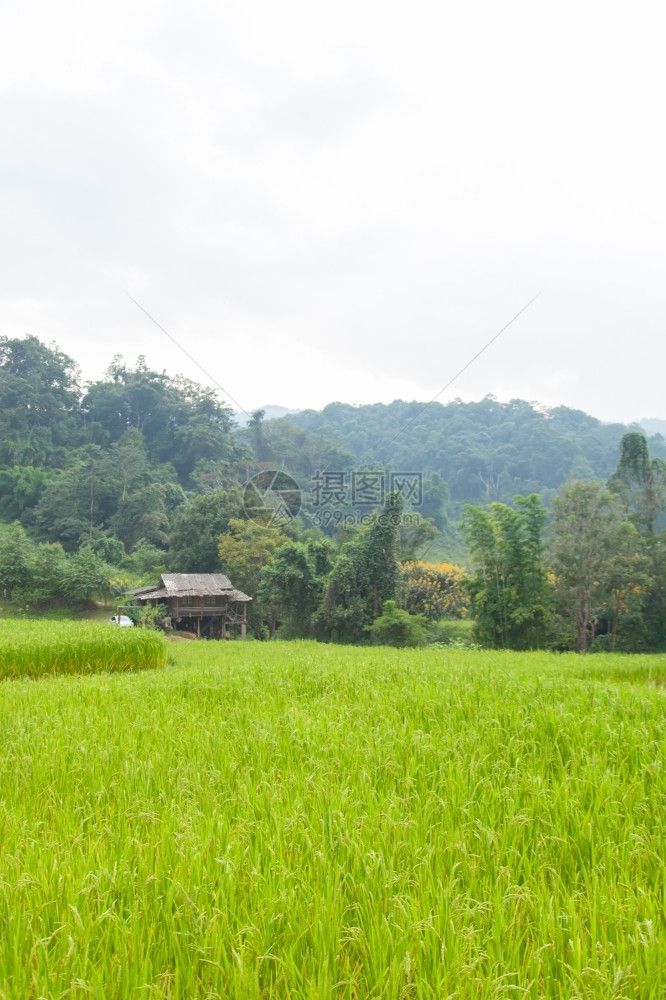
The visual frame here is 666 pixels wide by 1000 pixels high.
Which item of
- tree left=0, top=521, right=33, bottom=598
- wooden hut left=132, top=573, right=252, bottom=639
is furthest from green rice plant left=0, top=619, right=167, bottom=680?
tree left=0, top=521, right=33, bottom=598

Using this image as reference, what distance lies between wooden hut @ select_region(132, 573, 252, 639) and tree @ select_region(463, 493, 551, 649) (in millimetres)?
10698

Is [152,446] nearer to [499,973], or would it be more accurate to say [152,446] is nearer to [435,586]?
[435,586]

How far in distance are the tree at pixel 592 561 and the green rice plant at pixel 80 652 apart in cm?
1397

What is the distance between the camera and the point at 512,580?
18.7 m

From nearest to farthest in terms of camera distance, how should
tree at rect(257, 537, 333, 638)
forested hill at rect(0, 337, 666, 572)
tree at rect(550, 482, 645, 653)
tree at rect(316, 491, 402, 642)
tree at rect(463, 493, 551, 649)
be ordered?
tree at rect(463, 493, 551, 649), tree at rect(550, 482, 645, 653), tree at rect(316, 491, 402, 642), tree at rect(257, 537, 333, 638), forested hill at rect(0, 337, 666, 572)

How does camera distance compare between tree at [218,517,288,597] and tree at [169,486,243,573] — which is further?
tree at [169,486,243,573]

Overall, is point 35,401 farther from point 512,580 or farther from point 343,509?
point 512,580

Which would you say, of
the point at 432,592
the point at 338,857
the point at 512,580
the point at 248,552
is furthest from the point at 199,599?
the point at 338,857

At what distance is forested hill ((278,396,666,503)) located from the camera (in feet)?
145

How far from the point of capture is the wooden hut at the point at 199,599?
25094 mm

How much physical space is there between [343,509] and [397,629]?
51.0 ft

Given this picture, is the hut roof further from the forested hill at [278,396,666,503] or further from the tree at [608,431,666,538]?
the tree at [608,431,666,538]

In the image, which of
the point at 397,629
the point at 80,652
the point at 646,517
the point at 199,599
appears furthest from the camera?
the point at 199,599

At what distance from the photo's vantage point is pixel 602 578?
1861 centimetres
